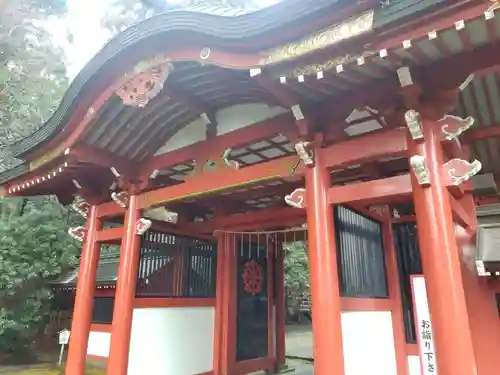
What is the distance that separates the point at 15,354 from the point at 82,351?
8144 mm

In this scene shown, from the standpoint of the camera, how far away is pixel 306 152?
3799 millimetres

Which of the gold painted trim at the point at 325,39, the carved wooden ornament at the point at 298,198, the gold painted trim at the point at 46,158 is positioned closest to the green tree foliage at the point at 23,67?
the gold painted trim at the point at 46,158

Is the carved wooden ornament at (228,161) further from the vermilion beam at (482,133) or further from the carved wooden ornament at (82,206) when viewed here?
the carved wooden ornament at (82,206)

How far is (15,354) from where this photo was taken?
11695 mm

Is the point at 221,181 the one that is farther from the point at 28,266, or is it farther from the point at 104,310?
the point at 28,266

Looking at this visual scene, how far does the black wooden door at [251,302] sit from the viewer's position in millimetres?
7125

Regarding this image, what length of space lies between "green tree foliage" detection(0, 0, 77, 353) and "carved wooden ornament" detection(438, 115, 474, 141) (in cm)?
856

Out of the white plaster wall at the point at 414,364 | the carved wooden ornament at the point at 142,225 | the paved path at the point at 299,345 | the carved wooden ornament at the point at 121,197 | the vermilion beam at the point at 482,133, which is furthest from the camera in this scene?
the paved path at the point at 299,345

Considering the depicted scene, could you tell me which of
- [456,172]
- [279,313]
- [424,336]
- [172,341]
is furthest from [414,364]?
→ [279,313]

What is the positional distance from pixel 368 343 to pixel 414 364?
0.77 m

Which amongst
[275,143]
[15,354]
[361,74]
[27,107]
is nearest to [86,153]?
[275,143]

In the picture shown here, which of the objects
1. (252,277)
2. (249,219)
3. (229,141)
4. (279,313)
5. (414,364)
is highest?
(229,141)

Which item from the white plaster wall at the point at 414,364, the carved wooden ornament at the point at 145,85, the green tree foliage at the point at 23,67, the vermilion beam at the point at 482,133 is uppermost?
the green tree foliage at the point at 23,67

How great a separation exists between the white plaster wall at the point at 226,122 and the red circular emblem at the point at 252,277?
3043 millimetres
